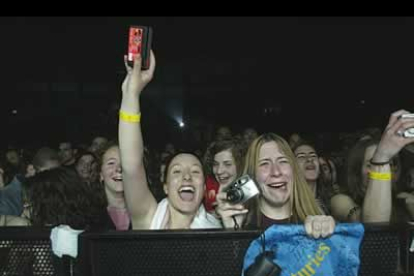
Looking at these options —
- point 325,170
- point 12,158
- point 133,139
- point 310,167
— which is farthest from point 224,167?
point 12,158

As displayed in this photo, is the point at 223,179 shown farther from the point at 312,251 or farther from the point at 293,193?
the point at 312,251

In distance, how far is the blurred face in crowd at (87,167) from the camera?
339 centimetres

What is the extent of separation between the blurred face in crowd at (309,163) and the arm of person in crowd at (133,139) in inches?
55.3

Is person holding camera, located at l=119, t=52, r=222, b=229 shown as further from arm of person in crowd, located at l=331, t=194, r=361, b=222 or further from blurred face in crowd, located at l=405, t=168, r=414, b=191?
blurred face in crowd, located at l=405, t=168, r=414, b=191

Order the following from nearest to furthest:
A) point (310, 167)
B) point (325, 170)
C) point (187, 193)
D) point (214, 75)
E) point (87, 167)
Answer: point (187, 193) → point (310, 167) → point (87, 167) → point (325, 170) → point (214, 75)

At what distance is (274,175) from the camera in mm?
1914

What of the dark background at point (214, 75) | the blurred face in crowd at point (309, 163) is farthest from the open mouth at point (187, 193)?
the dark background at point (214, 75)

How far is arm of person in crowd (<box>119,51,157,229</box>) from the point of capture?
65.4 inches

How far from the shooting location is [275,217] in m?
1.91

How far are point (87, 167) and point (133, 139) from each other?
190 cm

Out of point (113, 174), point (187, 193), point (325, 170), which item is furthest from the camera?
point (325, 170)
